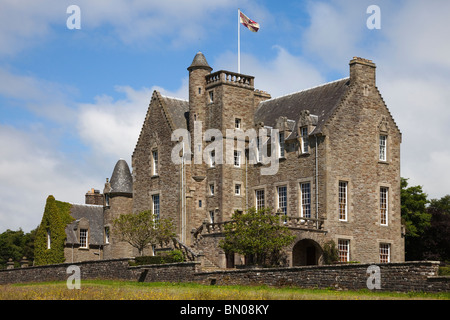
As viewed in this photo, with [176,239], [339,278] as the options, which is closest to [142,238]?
[176,239]

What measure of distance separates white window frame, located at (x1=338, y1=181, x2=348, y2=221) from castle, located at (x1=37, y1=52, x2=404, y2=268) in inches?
3.1

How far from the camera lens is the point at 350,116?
160ft

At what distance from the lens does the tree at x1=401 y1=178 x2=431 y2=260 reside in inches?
2483

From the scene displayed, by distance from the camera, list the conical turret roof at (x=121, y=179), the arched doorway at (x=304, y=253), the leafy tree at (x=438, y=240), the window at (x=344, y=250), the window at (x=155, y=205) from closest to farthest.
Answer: the window at (x=344, y=250)
the arched doorway at (x=304, y=253)
the window at (x=155, y=205)
the conical turret roof at (x=121, y=179)
the leafy tree at (x=438, y=240)

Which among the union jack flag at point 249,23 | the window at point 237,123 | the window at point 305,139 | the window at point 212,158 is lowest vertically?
the window at point 212,158

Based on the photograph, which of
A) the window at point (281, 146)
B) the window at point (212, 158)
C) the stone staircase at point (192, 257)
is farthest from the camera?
the window at point (212, 158)

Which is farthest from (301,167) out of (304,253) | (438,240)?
(438,240)

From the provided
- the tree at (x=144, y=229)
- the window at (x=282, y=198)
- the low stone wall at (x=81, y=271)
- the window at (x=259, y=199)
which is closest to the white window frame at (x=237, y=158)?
the window at (x=259, y=199)

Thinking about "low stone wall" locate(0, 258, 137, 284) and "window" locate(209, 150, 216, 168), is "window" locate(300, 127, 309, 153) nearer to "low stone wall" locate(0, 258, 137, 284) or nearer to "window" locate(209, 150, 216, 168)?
"window" locate(209, 150, 216, 168)

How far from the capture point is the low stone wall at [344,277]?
2884 centimetres

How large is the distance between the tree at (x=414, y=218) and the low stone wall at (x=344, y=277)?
2917cm

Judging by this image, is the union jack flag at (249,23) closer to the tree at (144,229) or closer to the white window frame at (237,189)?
the white window frame at (237,189)

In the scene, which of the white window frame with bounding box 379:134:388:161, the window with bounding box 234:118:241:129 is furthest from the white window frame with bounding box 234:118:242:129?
the white window frame with bounding box 379:134:388:161

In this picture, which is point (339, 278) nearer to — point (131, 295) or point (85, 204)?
point (131, 295)
